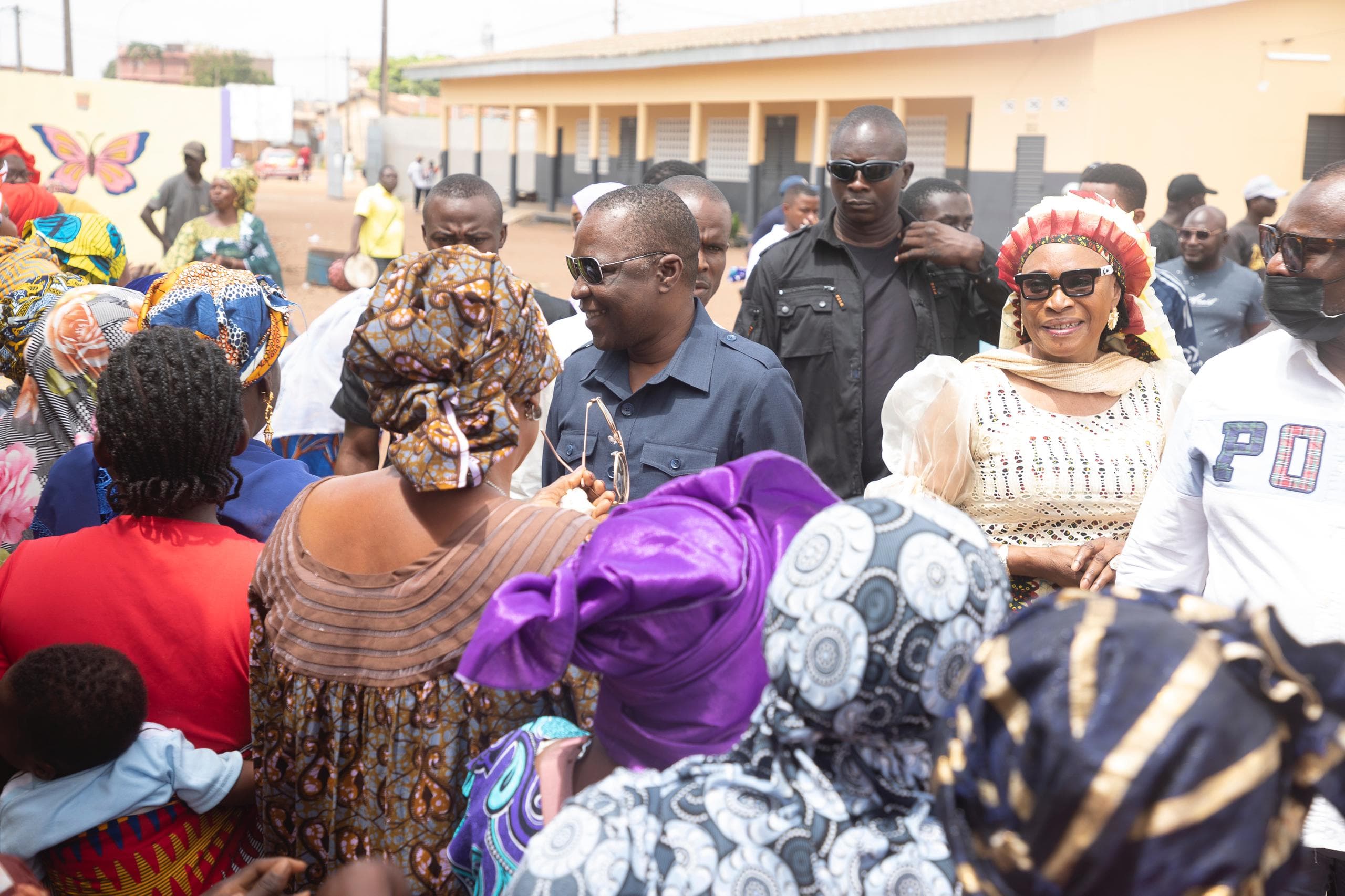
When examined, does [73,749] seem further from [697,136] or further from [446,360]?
[697,136]

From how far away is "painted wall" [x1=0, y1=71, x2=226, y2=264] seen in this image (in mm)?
18016

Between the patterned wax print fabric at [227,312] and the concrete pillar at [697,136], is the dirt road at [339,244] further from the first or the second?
the patterned wax print fabric at [227,312]

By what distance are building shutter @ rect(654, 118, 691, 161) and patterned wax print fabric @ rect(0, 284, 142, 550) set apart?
86.9 feet

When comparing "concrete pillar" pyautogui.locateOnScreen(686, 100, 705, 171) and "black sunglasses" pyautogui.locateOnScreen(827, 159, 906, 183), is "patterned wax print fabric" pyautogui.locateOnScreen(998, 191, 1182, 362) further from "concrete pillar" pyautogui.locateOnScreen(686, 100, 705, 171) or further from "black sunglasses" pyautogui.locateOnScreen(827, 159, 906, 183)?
"concrete pillar" pyautogui.locateOnScreen(686, 100, 705, 171)

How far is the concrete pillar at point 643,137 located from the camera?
2833 centimetres

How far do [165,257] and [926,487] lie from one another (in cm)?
794

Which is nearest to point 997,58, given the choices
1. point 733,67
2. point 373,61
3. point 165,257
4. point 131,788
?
point 733,67

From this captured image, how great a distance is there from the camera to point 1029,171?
733 inches

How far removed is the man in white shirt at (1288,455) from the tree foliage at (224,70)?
261 feet

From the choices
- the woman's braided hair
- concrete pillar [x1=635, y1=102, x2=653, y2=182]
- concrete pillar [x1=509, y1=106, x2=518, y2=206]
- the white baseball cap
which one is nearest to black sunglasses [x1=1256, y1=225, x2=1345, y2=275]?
the woman's braided hair

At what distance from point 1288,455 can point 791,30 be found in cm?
2555

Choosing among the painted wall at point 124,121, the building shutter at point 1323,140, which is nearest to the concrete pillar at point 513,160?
the painted wall at point 124,121

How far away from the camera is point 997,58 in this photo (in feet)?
62.2

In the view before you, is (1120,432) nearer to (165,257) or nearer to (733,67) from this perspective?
(165,257)
